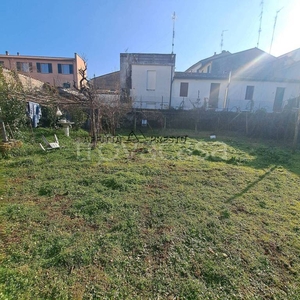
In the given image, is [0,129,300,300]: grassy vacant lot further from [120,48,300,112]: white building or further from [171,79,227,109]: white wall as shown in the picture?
[120,48,300,112]: white building

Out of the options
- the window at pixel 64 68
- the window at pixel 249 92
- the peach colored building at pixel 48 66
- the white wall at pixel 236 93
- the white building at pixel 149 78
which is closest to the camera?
the white building at pixel 149 78

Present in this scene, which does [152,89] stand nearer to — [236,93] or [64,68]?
[236,93]

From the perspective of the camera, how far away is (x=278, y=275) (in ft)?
7.05

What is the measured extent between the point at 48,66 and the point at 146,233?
2779 centimetres

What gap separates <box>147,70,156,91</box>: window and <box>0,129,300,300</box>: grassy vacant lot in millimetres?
13674

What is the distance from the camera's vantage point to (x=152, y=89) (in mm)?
17406

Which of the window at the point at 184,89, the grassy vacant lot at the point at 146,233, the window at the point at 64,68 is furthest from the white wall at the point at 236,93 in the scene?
the window at the point at 64,68

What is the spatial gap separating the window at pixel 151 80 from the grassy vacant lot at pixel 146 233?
13.7 metres

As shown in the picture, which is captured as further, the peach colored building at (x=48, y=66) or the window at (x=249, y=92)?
the peach colored building at (x=48, y=66)

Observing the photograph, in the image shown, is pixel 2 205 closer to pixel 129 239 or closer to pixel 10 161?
pixel 129 239

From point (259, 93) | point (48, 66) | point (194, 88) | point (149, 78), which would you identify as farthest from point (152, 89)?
point (48, 66)

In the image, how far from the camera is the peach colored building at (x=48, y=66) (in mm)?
23172

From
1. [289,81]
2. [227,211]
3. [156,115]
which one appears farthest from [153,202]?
[289,81]

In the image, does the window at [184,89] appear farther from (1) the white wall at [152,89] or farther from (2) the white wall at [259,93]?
(2) the white wall at [259,93]
